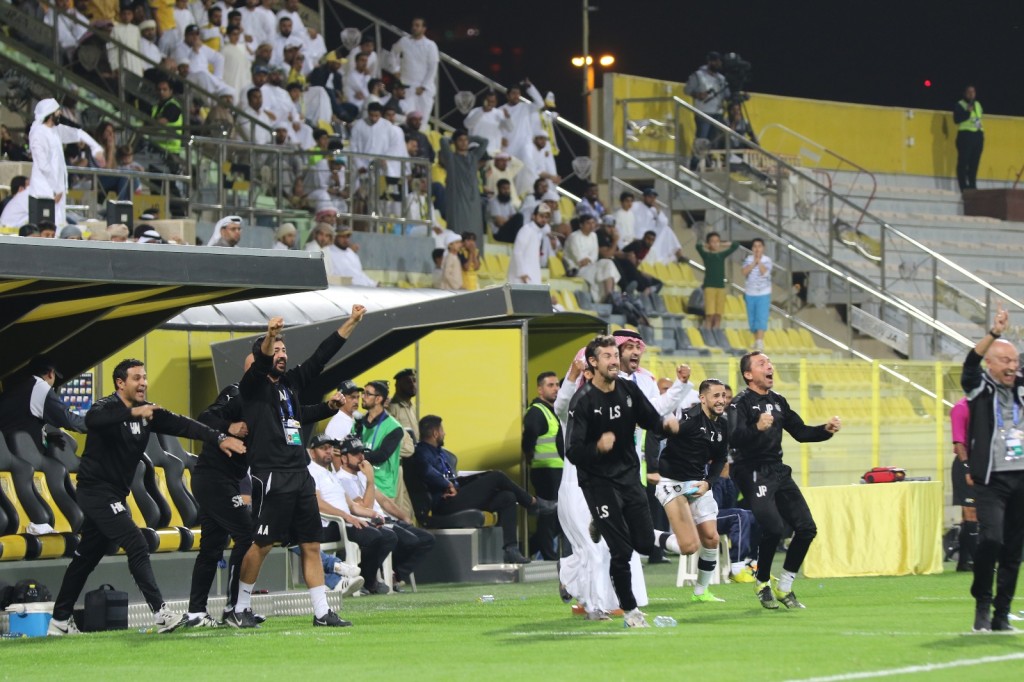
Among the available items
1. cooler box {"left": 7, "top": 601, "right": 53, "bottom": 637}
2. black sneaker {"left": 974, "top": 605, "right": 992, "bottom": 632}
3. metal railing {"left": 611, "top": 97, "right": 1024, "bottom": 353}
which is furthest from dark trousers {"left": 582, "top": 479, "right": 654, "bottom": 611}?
metal railing {"left": 611, "top": 97, "right": 1024, "bottom": 353}

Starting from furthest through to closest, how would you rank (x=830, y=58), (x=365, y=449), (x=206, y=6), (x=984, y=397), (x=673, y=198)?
(x=830, y=58) → (x=673, y=198) → (x=206, y=6) → (x=365, y=449) → (x=984, y=397)

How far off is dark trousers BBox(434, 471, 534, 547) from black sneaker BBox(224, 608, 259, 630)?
5.70 meters

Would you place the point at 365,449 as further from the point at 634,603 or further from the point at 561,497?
the point at 634,603

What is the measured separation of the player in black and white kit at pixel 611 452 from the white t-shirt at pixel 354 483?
16.1ft

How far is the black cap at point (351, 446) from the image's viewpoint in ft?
56.2

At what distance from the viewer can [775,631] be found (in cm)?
1202

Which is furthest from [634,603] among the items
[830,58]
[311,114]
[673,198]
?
[830,58]

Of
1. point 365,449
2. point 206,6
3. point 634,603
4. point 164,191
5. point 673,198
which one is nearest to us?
point 634,603

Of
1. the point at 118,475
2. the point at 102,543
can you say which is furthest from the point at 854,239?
the point at 102,543

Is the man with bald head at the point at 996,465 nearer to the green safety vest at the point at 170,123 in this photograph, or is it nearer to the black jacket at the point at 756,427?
the black jacket at the point at 756,427

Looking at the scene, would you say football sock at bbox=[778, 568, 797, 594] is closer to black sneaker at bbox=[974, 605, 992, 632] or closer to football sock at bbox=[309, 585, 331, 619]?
black sneaker at bbox=[974, 605, 992, 632]

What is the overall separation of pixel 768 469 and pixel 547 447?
17.3 ft

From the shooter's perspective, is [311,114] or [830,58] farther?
[830,58]

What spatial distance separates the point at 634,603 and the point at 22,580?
4.72 m
